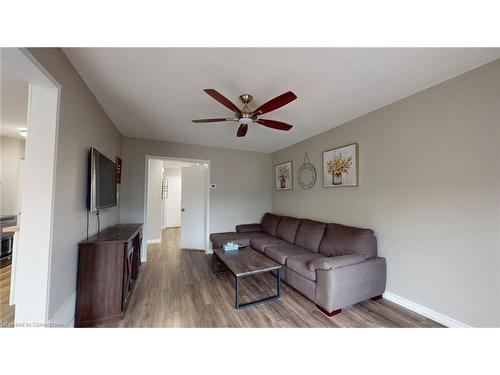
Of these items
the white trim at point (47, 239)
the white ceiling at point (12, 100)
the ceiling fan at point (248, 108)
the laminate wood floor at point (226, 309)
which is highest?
the white ceiling at point (12, 100)

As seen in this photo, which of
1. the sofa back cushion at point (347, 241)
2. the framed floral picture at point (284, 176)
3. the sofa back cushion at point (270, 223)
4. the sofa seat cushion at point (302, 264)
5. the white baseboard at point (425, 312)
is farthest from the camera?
the framed floral picture at point (284, 176)

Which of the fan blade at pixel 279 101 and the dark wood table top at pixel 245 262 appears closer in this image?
the fan blade at pixel 279 101

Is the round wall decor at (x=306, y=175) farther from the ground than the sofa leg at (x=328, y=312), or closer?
farther from the ground

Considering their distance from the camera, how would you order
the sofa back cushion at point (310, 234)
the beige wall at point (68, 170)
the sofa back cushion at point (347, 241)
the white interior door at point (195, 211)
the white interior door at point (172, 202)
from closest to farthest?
the beige wall at point (68, 170) → the sofa back cushion at point (347, 241) → the sofa back cushion at point (310, 234) → the white interior door at point (195, 211) → the white interior door at point (172, 202)

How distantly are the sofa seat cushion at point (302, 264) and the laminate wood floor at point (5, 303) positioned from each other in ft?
8.59

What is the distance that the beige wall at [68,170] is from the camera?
1316 millimetres

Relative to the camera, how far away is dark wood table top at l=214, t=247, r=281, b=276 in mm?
1973

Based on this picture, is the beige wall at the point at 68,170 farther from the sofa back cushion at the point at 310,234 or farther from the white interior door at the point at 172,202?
the white interior door at the point at 172,202

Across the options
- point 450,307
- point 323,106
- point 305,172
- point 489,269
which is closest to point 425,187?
point 489,269

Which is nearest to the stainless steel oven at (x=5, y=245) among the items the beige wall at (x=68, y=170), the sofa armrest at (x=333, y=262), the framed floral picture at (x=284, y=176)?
the beige wall at (x=68, y=170)

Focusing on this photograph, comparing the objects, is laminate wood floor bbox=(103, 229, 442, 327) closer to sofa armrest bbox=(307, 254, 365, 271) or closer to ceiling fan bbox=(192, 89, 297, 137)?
sofa armrest bbox=(307, 254, 365, 271)

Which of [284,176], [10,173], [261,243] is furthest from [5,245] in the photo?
[284,176]
